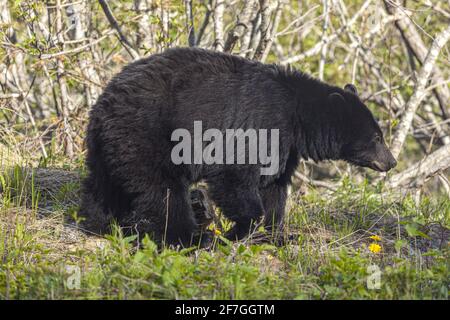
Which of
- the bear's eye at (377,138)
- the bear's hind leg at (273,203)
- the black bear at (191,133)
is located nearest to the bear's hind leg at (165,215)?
the black bear at (191,133)

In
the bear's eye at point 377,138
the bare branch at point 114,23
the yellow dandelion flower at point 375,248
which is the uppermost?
the bare branch at point 114,23

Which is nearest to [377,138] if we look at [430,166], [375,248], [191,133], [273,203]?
[273,203]

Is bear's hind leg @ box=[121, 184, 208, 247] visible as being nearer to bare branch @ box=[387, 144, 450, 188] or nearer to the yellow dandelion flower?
the yellow dandelion flower

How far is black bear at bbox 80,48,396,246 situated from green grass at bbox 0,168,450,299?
0.27 metres

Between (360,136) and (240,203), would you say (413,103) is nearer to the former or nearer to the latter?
(360,136)

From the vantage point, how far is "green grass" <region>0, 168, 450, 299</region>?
13.8 ft

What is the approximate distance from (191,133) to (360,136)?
5.54ft

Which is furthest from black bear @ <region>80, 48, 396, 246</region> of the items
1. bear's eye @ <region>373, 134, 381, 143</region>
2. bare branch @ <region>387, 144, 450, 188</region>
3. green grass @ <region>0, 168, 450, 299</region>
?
bare branch @ <region>387, 144, 450, 188</region>

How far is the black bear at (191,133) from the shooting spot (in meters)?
5.50

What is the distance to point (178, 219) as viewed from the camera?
5625 mm

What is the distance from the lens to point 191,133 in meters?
5.68

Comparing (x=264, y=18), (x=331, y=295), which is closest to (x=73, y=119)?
(x=264, y=18)

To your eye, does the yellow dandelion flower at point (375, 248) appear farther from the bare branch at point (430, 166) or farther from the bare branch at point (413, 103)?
the bare branch at point (413, 103)

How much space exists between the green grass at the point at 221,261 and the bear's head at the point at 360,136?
0.44 m
